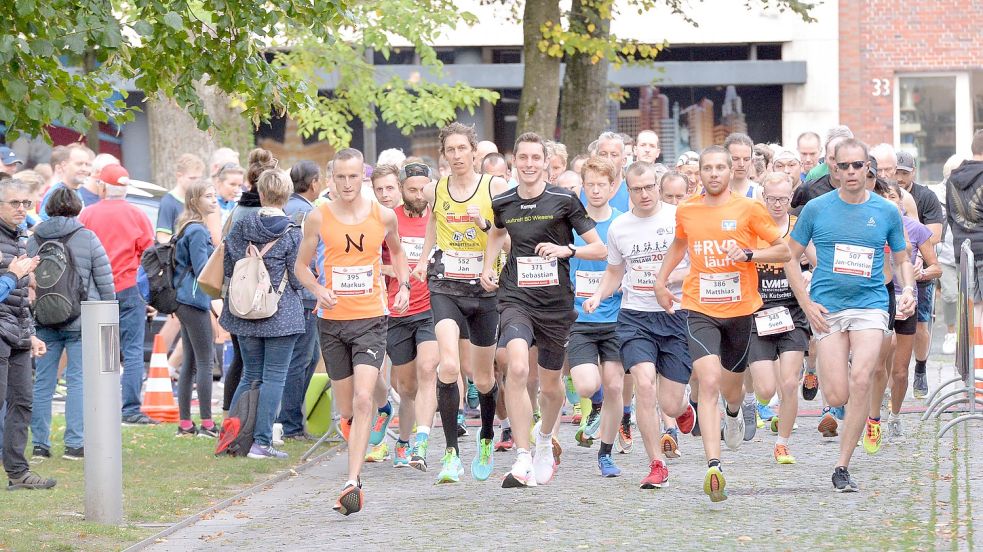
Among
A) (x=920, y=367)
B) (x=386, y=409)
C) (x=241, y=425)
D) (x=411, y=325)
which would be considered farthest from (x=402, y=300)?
(x=920, y=367)

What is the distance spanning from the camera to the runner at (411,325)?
33.8ft

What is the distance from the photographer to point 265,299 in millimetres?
11094

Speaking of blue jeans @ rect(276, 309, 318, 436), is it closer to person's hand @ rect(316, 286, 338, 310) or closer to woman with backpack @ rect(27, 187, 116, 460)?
woman with backpack @ rect(27, 187, 116, 460)

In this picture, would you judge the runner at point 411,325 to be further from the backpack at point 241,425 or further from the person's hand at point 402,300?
the backpack at point 241,425

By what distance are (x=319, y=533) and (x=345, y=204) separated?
2.05 meters

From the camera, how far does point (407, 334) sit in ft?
34.7

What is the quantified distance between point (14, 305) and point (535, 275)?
10.1 ft

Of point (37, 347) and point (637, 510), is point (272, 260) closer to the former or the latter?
point (37, 347)

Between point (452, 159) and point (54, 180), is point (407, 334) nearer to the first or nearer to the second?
point (452, 159)

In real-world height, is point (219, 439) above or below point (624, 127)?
below

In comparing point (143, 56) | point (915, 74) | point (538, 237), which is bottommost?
point (538, 237)

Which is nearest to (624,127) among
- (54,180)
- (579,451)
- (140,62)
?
(54,180)

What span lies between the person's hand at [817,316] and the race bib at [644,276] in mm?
930

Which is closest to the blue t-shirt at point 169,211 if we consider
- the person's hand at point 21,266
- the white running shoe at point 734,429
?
the person's hand at point 21,266
